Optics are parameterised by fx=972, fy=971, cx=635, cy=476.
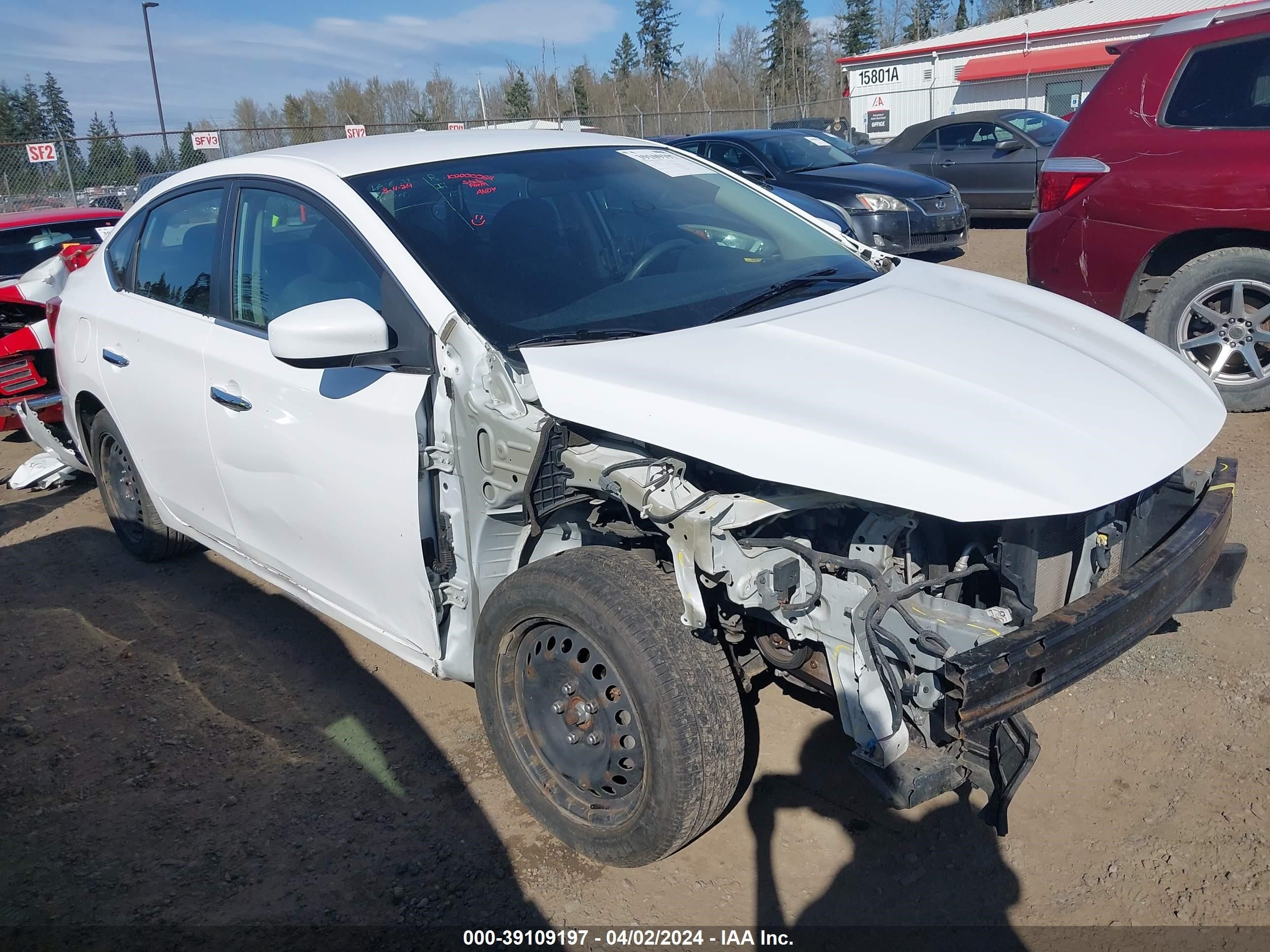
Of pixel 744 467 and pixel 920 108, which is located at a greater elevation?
pixel 920 108

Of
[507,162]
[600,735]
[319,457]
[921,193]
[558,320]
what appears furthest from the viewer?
[921,193]

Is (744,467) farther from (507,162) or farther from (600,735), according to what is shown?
(507,162)

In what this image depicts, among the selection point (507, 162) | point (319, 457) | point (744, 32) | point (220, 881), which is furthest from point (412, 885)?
point (744, 32)

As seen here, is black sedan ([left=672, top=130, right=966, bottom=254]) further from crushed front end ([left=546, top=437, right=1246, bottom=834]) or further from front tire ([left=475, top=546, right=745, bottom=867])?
front tire ([left=475, top=546, right=745, bottom=867])

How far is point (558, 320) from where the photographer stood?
2.75 meters

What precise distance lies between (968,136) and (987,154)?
1.83 feet

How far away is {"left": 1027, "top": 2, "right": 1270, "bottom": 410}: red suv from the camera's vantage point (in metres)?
4.98

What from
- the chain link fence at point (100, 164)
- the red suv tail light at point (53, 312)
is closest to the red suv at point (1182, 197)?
the red suv tail light at point (53, 312)

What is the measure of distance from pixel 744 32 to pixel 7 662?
54867 millimetres

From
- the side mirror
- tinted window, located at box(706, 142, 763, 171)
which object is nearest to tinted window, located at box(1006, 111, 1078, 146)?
tinted window, located at box(706, 142, 763, 171)

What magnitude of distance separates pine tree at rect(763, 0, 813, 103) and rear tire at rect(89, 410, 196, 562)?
5265 centimetres

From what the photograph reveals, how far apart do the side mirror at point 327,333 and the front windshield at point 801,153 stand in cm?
931

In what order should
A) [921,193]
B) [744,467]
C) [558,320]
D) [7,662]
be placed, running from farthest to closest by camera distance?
[921,193], [7,662], [558,320], [744,467]

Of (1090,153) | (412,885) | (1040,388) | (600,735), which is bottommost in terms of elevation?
(412,885)
